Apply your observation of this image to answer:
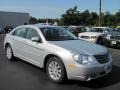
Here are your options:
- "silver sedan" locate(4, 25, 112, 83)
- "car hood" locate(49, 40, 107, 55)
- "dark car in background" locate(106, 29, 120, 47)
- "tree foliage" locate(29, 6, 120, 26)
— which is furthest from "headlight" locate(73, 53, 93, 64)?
"tree foliage" locate(29, 6, 120, 26)

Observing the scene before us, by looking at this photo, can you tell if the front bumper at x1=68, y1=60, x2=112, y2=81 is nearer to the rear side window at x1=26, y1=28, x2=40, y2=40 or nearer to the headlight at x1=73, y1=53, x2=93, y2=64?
the headlight at x1=73, y1=53, x2=93, y2=64

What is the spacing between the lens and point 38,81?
6.89m

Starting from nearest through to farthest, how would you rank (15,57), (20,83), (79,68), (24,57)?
(79,68), (20,83), (24,57), (15,57)

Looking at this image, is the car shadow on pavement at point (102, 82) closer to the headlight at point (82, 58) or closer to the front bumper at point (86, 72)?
the front bumper at point (86, 72)

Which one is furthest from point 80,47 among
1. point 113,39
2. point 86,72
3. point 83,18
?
point 83,18

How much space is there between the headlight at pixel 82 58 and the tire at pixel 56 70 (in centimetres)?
46

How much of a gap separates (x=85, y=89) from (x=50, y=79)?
3.67 ft

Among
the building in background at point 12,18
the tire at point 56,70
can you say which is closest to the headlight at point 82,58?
the tire at point 56,70

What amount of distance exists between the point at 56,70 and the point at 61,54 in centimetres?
51

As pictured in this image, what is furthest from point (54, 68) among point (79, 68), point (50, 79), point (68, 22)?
point (68, 22)

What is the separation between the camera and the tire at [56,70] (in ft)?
21.4

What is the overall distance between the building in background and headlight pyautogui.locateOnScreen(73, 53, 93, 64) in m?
48.0

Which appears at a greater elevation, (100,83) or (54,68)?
(54,68)

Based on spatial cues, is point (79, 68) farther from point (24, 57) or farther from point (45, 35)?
point (24, 57)
